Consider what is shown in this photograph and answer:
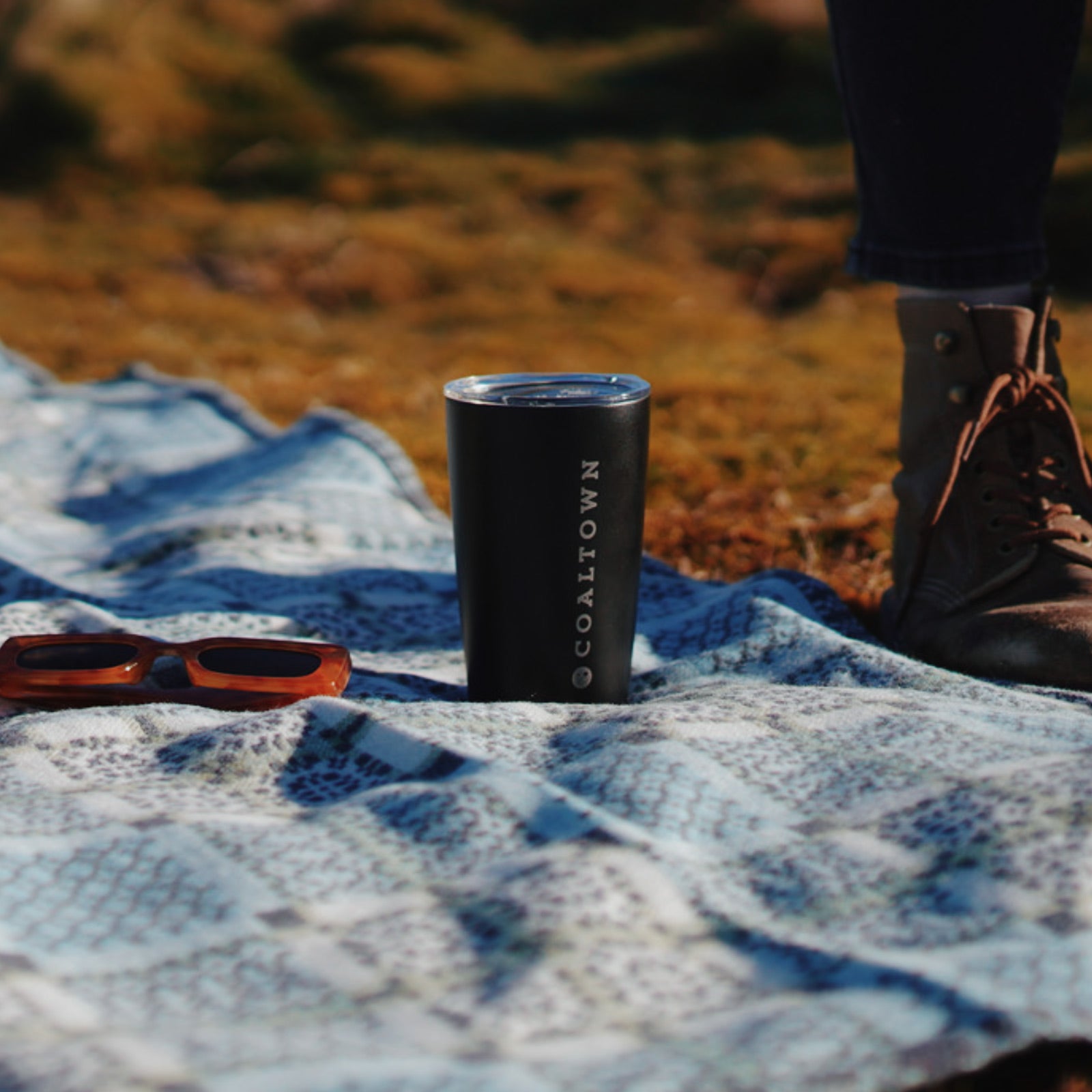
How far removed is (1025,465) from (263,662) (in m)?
1.00

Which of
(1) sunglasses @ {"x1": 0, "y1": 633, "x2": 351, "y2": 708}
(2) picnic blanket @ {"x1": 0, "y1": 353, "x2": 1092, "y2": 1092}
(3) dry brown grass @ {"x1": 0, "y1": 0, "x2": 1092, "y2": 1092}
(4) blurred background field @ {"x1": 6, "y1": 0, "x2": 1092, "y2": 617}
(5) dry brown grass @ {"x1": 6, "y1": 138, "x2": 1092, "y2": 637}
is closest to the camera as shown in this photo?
(2) picnic blanket @ {"x1": 0, "y1": 353, "x2": 1092, "y2": 1092}

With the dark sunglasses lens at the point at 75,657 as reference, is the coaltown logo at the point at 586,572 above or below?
above

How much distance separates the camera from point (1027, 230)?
1.56 meters

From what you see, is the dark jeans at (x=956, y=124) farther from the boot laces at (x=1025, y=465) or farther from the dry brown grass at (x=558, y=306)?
the dry brown grass at (x=558, y=306)

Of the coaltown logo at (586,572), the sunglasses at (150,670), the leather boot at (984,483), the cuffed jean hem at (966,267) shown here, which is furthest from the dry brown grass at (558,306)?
the sunglasses at (150,670)

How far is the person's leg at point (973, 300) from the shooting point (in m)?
1.46

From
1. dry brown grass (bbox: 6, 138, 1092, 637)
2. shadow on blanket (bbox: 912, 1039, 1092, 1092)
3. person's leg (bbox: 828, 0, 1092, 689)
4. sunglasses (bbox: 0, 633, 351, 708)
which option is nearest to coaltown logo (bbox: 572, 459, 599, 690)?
sunglasses (bbox: 0, 633, 351, 708)

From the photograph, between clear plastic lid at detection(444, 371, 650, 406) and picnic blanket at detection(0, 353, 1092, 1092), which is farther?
clear plastic lid at detection(444, 371, 650, 406)

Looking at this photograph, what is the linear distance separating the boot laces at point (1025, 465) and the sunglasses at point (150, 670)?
0.80 metres

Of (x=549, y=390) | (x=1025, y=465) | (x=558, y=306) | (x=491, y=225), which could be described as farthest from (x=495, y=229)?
(x=549, y=390)

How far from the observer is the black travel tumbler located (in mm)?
1192

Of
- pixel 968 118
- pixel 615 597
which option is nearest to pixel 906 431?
pixel 968 118

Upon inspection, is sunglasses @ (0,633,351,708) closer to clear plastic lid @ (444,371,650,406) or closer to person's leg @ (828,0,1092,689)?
clear plastic lid @ (444,371,650,406)

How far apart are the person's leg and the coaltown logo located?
492 millimetres
